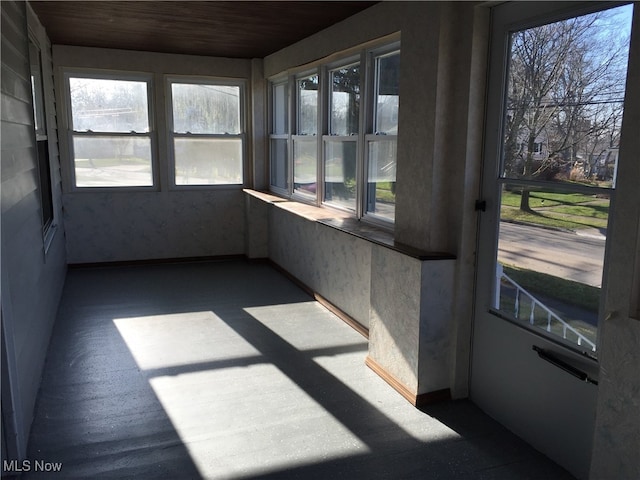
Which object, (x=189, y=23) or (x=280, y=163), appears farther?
(x=280, y=163)

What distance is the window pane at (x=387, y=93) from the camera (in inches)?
138

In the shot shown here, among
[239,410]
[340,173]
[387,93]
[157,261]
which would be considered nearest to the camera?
[239,410]

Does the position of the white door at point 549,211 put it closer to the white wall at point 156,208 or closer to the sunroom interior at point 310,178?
the sunroom interior at point 310,178

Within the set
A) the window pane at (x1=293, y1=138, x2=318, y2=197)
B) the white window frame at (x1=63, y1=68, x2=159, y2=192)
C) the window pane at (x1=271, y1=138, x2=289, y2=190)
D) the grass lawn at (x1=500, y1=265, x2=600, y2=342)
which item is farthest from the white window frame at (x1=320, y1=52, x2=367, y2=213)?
the white window frame at (x1=63, y1=68, x2=159, y2=192)

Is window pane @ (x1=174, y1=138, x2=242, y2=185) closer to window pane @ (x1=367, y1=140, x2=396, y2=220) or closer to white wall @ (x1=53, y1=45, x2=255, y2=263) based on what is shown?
white wall @ (x1=53, y1=45, x2=255, y2=263)

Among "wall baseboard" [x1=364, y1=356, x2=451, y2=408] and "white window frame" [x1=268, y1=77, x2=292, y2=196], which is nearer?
"wall baseboard" [x1=364, y1=356, x2=451, y2=408]

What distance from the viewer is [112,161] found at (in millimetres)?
5848

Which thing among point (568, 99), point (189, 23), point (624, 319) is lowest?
point (624, 319)

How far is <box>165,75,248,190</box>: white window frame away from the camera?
588 cm

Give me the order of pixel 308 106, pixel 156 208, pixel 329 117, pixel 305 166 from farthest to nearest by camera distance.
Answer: pixel 156 208
pixel 305 166
pixel 308 106
pixel 329 117

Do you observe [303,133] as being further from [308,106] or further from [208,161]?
[208,161]

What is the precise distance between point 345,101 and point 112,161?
302 cm

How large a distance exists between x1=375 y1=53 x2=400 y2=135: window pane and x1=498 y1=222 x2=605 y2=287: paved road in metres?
1.29

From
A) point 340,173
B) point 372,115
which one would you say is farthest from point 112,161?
point 372,115
